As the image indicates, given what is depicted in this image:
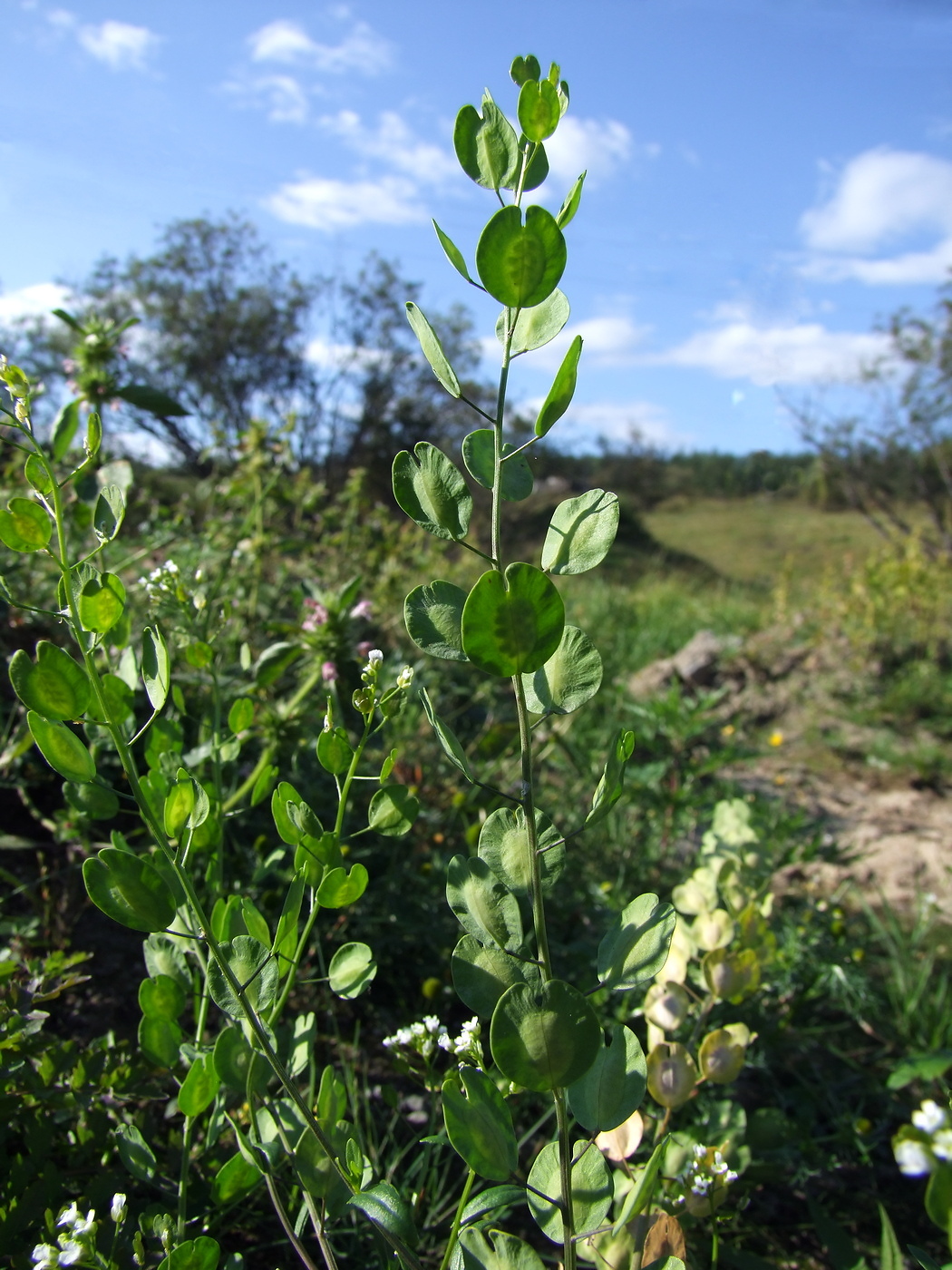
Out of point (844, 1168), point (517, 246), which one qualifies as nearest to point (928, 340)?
point (844, 1168)

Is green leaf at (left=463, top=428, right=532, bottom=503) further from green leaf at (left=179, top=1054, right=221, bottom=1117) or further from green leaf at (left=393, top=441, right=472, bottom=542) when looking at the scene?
green leaf at (left=179, top=1054, right=221, bottom=1117)

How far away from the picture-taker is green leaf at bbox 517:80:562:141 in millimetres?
521

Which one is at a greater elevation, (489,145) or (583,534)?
(489,145)

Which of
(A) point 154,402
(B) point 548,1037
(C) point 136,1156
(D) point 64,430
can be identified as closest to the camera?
(B) point 548,1037

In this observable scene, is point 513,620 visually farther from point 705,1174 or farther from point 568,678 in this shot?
point 705,1174

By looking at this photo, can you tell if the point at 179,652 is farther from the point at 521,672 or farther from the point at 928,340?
the point at 928,340

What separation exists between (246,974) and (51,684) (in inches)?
9.8

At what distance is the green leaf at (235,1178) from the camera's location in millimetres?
637

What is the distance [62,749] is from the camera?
22.8 inches

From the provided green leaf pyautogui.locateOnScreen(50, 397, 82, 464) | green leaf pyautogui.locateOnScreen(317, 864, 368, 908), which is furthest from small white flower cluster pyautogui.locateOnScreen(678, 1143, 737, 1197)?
green leaf pyautogui.locateOnScreen(50, 397, 82, 464)

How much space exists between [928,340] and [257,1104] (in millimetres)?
9059

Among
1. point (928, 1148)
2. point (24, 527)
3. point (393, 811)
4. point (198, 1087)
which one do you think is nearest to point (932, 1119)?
point (928, 1148)

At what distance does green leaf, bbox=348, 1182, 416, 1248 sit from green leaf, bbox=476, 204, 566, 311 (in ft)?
1.81

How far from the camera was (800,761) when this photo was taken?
3521 mm
